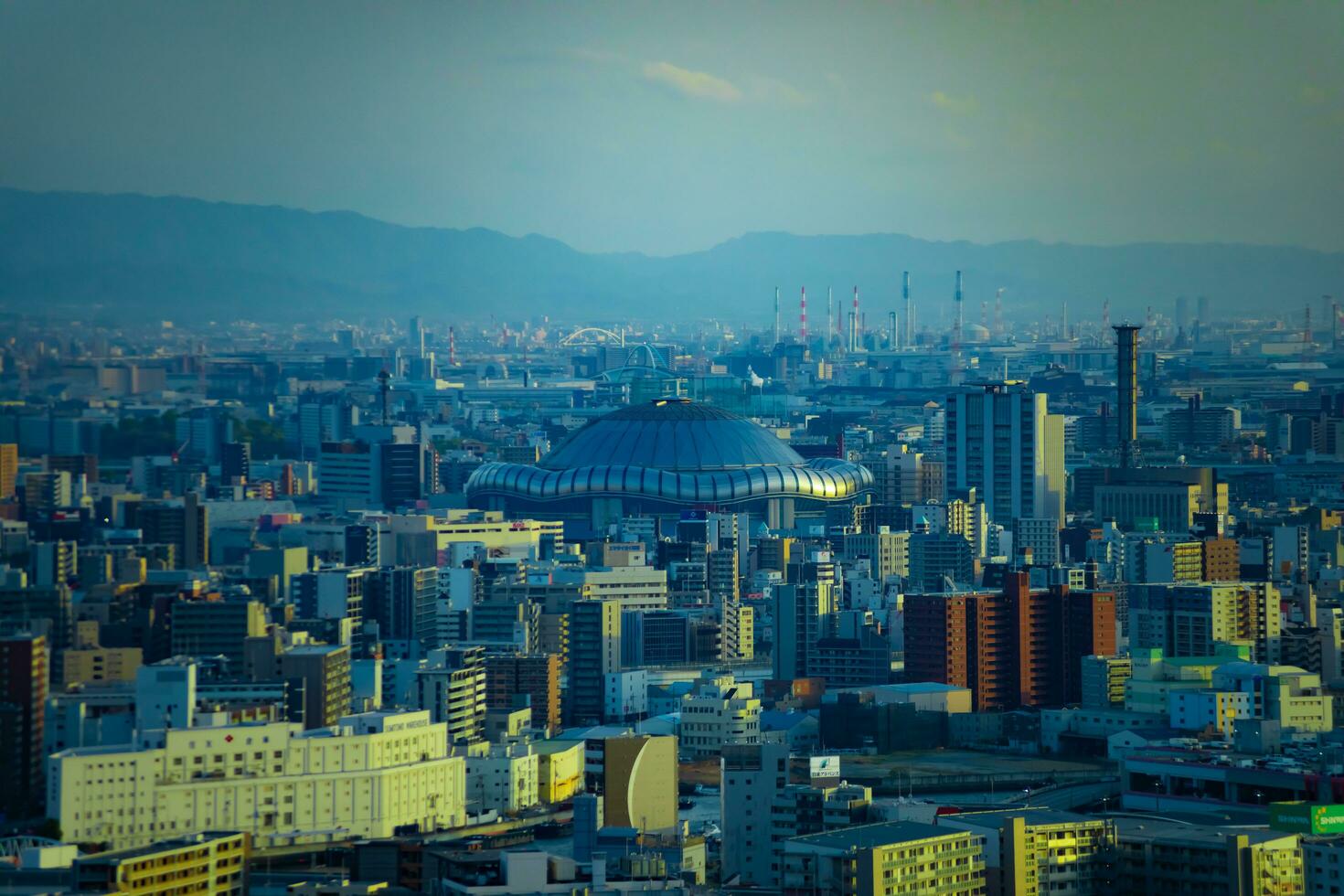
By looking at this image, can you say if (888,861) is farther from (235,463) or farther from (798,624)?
(235,463)

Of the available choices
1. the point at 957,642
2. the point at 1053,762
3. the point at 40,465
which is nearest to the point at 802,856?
the point at 1053,762

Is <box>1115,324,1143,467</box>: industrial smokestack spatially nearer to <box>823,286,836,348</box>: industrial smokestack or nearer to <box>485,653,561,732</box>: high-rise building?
<box>485,653,561,732</box>: high-rise building

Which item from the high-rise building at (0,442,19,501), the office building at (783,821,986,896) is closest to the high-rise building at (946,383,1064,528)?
the high-rise building at (0,442,19,501)

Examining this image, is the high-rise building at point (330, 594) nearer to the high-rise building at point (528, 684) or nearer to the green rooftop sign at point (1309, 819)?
the high-rise building at point (528, 684)

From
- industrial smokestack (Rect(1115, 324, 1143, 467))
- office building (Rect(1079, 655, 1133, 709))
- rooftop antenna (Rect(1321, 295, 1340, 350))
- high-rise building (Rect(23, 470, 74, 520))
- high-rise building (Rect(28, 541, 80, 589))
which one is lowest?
office building (Rect(1079, 655, 1133, 709))

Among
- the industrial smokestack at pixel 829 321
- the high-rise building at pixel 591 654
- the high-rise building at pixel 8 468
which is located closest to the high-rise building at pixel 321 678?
the high-rise building at pixel 591 654
